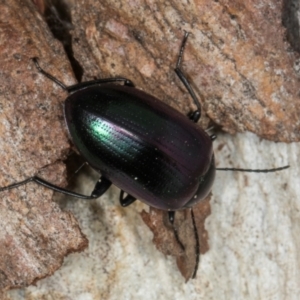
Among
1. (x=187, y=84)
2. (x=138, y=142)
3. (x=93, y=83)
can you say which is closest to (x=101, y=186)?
(x=138, y=142)

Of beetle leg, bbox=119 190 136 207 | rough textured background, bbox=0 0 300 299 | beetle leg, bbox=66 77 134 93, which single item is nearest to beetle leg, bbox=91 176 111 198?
beetle leg, bbox=119 190 136 207

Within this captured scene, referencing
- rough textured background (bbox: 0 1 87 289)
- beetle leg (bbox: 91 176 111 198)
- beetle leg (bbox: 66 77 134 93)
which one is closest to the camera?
rough textured background (bbox: 0 1 87 289)

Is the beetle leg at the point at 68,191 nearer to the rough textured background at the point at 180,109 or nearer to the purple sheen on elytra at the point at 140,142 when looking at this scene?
the rough textured background at the point at 180,109

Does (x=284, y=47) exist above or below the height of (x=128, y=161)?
above

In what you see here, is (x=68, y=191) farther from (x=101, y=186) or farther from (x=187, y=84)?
(x=187, y=84)

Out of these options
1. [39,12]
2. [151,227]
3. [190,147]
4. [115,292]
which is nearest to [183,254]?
[151,227]

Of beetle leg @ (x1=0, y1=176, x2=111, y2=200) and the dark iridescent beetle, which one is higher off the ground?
the dark iridescent beetle

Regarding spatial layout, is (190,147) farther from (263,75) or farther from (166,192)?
(263,75)

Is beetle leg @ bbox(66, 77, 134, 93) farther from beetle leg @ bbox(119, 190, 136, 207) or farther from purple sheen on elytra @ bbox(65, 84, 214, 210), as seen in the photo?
beetle leg @ bbox(119, 190, 136, 207)
